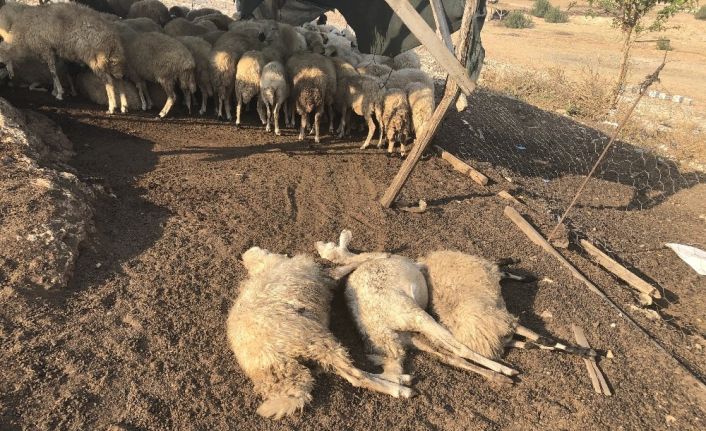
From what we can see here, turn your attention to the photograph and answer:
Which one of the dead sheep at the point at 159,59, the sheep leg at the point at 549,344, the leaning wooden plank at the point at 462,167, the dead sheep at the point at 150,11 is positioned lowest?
the sheep leg at the point at 549,344

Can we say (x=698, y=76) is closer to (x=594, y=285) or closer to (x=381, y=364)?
(x=594, y=285)

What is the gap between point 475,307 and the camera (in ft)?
12.0

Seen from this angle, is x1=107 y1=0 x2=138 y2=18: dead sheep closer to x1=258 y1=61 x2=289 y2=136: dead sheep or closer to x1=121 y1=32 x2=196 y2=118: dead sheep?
x1=121 y1=32 x2=196 y2=118: dead sheep

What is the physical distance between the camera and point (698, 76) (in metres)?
16.5

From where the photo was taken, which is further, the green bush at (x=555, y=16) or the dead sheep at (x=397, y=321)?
the green bush at (x=555, y=16)

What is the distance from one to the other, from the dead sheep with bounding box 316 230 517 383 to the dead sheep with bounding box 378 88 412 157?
3.84 m

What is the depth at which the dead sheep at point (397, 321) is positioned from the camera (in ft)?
11.4

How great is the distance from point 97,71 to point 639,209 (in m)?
9.13

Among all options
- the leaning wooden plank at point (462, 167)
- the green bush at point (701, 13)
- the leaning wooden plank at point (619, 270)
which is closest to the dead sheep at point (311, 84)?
the leaning wooden plank at point (462, 167)

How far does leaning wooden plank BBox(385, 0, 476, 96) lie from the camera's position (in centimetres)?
471

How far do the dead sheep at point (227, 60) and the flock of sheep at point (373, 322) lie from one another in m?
4.46

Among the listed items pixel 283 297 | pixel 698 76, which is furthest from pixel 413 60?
pixel 698 76

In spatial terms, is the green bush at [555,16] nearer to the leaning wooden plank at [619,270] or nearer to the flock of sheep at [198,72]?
the flock of sheep at [198,72]

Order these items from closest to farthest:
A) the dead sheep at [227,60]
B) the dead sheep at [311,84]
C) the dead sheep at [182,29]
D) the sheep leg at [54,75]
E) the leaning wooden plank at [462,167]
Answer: the leaning wooden plank at [462,167] → the sheep leg at [54,75] → the dead sheep at [311,84] → the dead sheep at [227,60] → the dead sheep at [182,29]
